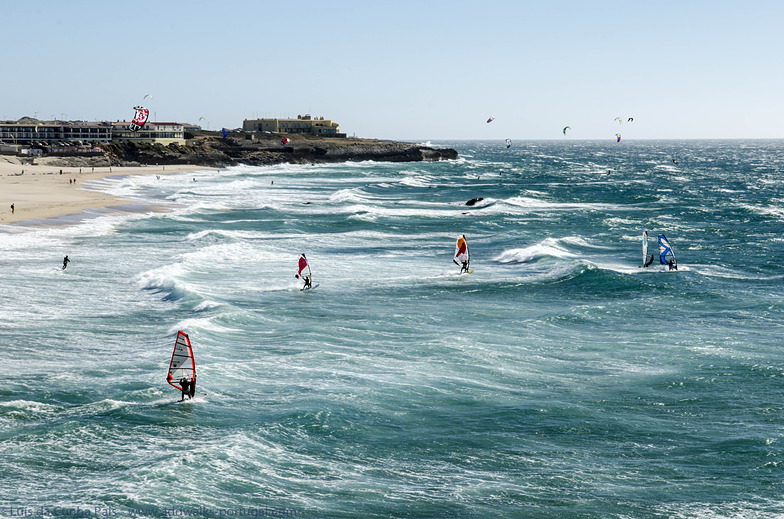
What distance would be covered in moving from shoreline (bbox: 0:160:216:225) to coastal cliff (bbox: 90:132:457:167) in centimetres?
1214

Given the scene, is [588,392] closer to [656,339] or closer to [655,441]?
[655,441]

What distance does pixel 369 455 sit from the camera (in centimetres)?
1655

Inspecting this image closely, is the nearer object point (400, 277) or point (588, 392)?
point (588, 392)

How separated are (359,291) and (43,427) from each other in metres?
16.6

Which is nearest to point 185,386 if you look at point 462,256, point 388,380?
point 388,380

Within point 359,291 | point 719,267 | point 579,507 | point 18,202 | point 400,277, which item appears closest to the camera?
point 579,507

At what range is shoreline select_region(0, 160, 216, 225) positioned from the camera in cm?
5491

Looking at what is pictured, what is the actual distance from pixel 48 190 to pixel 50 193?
3.01 m

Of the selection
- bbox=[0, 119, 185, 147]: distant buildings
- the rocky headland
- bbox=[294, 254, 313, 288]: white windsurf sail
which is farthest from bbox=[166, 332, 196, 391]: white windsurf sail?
bbox=[0, 119, 185, 147]: distant buildings

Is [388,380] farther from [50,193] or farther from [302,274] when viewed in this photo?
[50,193]

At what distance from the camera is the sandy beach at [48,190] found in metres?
56.1

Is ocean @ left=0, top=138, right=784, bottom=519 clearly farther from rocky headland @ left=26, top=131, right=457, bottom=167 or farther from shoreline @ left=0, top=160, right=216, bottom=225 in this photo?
rocky headland @ left=26, top=131, right=457, bottom=167

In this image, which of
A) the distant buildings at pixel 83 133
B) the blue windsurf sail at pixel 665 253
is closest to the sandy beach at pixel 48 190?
the distant buildings at pixel 83 133

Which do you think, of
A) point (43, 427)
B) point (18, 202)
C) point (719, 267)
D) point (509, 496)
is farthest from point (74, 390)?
point (18, 202)
